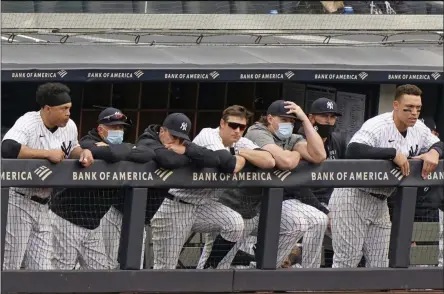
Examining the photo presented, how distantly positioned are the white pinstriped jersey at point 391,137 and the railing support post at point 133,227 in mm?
1387

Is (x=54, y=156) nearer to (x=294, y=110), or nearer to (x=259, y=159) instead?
(x=259, y=159)

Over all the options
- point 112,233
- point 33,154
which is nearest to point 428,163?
point 112,233

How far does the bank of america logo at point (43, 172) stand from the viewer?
6.43m

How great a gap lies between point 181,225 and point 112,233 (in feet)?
1.26

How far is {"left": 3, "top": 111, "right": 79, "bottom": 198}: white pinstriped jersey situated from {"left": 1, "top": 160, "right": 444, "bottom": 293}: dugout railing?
160mm

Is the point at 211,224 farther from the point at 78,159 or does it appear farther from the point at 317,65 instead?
the point at 317,65

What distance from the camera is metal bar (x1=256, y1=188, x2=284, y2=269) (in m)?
6.83

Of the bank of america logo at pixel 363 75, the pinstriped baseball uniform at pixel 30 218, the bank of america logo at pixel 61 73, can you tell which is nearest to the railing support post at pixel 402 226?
the pinstriped baseball uniform at pixel 30 218

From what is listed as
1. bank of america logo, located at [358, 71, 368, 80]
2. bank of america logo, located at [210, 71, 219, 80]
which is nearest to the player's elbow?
bank of america logo, located at [210, 71, 219, 80]

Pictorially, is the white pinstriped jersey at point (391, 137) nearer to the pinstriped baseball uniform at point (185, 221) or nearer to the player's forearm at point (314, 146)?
the player's forearm at point (314, 146)

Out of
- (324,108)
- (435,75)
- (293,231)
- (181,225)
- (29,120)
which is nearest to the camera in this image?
(29,120)

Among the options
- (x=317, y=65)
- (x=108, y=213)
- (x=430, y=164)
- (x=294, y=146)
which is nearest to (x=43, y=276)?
(x=108, y=213)

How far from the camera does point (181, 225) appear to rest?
268 inches

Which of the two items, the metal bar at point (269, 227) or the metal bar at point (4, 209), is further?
the metal bar at point (269, 227)
